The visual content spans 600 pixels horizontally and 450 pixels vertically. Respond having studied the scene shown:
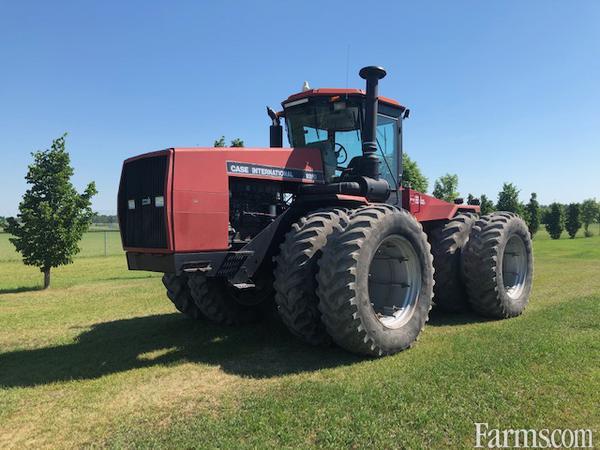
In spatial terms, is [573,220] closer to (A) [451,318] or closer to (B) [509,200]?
(B) [509,200]

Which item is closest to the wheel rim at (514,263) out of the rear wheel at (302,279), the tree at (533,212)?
the rear wheel at (302,279)

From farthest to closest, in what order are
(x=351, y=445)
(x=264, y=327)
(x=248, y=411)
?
(x=264, y=327)
(x=248, y=411)
(x=351, y=445)

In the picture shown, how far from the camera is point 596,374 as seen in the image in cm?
449

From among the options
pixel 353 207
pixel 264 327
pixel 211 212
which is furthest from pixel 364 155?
pixel 264 327

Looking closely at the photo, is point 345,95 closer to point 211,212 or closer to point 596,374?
point 211,212

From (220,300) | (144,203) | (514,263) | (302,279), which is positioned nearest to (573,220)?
(514,263)

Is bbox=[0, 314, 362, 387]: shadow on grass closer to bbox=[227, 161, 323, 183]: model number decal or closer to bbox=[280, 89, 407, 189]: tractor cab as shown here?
bbox=[227, 161, 323, 183]: model number decal

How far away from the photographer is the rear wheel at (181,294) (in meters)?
7.09

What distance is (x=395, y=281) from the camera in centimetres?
626

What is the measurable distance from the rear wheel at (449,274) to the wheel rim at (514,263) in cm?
131

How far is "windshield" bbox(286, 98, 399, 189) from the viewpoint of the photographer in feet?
21.5

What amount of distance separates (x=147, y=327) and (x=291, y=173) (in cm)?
341

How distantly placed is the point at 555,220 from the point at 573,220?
346cm

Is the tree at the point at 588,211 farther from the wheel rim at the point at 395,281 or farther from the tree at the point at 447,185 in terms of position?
the wheel rim at the point at 395,281
